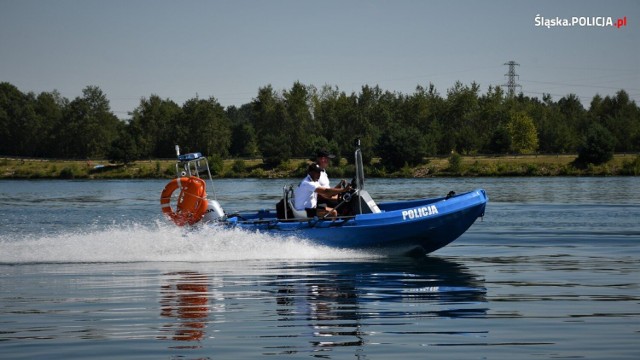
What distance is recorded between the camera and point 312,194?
16.7 metres

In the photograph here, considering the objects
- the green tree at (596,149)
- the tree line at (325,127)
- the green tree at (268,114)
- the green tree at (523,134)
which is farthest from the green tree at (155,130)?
the green tree at (596,149)

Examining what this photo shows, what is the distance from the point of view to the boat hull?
16578 millimetres

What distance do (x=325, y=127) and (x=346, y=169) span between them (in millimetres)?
41115

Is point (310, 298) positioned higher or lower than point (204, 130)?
lower

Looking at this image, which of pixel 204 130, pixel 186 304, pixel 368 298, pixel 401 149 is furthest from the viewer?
pixel 204 130

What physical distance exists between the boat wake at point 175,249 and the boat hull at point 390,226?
174 millimetres

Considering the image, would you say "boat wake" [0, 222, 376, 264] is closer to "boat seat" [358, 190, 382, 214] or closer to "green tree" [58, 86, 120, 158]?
"boat seat" [358, 190, 382, 214]

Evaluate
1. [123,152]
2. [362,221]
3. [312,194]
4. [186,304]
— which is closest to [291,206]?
[312,194]

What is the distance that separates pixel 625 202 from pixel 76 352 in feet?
93.3

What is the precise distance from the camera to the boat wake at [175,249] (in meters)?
16.8

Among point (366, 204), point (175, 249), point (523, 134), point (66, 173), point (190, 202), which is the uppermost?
point (523, 134)

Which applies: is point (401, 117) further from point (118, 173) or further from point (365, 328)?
point (365, 328)

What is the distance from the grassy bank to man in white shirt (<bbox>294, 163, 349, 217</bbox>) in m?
55.6

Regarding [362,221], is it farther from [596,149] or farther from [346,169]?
[596,149]
